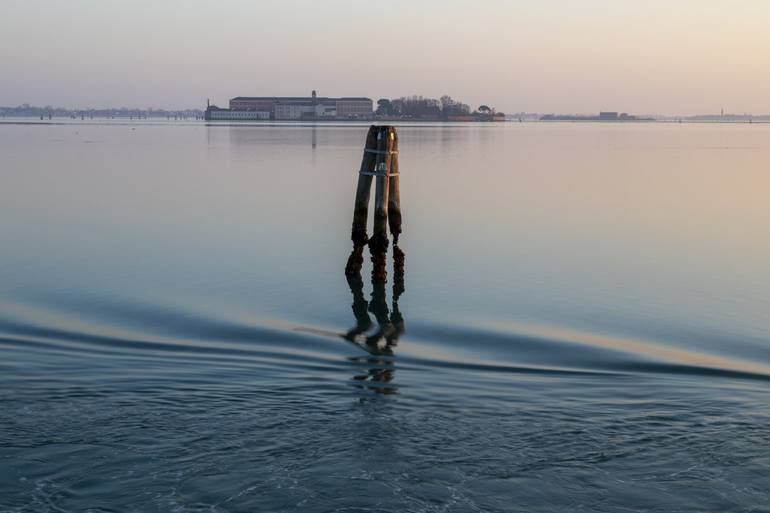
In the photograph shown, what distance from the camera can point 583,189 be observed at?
159 feet

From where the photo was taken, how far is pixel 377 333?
17.9m

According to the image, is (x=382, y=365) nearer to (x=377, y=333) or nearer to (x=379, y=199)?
(x=377, y=333)

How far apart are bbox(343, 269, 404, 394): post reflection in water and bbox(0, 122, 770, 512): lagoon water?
0.09 m

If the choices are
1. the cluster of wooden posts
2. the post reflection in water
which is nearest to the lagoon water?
the post reflection in water

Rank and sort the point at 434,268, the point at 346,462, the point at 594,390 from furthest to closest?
the point at 434,268 → the point at 594,390 → the point at 346,462

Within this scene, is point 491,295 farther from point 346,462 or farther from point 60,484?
point 60,484

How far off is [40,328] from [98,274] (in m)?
6.03

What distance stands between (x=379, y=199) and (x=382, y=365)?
739 cm

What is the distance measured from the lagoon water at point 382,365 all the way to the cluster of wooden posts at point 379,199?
533 millimetres

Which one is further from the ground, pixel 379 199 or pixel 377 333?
pixel 379 199

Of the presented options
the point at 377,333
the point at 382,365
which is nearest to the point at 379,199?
the point at 377,333

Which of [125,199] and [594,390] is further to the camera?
[125,199]

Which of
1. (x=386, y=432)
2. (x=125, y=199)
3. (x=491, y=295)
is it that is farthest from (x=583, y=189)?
(x=386, y=432)

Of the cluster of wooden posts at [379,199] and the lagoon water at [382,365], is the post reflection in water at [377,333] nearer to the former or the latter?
the lagoon water at [382,365]
